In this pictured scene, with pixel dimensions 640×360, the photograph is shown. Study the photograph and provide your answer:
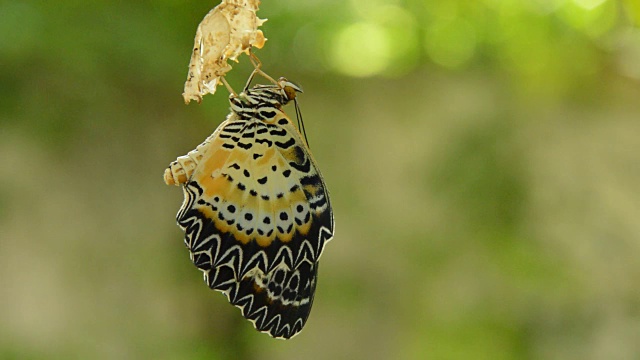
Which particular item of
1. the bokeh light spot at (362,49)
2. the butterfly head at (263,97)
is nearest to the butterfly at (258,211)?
the butterfly head at (263,97)

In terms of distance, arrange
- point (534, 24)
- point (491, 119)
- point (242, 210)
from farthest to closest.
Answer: point (491, 119) → point (534, 24) → point (242, 210)

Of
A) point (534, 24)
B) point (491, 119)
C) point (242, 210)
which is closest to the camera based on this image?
point (242, 210)

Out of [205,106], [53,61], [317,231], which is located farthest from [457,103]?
[317,231]

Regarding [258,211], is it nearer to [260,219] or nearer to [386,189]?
[260,219]

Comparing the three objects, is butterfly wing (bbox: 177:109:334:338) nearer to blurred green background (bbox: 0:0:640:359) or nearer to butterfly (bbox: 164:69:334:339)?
butterfly (bbox: 164:69:334:339)

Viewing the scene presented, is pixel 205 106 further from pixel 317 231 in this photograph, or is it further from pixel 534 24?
pixel 317 231

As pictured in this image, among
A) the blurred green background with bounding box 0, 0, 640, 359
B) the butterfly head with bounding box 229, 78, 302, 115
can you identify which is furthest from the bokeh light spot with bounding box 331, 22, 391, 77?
the butterfly head with bounding box 229, 78, 302, 115

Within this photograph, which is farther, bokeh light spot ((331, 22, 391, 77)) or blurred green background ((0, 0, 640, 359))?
blurred green background ((0, 0, 640, 359))
